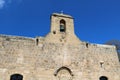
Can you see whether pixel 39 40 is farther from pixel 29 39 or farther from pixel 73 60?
pixel 73 60

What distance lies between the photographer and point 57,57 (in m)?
16.3

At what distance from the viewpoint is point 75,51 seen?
17078 mm

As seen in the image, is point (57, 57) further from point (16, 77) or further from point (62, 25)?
point (16, 77)

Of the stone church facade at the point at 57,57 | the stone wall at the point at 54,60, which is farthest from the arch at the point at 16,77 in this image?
the stone wall at the point at 54,60

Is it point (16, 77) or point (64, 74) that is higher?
point (64, 74)

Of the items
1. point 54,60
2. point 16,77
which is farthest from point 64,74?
point 16,77

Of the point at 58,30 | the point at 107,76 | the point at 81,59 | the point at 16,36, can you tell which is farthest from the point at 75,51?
the point at 16,36

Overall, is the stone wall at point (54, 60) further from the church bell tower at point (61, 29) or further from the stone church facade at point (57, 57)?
the church bell tower at point (61, 29)

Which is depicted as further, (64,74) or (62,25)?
(62,25)

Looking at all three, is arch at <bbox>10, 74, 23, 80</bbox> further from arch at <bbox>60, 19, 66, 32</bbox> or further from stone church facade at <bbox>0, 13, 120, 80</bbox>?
arch at <bbox>60, 19, 66, 32</bbox>

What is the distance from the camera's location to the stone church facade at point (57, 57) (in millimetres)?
15023

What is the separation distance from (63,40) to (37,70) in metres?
3.60

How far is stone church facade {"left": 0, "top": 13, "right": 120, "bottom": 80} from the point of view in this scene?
15.0m

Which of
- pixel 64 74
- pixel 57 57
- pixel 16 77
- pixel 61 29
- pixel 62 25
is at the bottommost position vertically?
pixel 16 77
